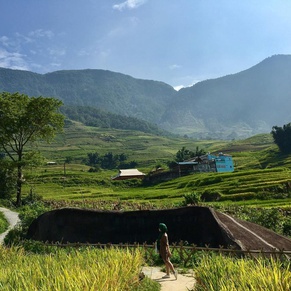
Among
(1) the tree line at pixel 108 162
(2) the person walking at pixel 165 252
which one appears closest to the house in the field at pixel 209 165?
(1) the tree line at pixel 108 162

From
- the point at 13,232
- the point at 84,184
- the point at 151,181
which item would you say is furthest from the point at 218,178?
the point at 13,232

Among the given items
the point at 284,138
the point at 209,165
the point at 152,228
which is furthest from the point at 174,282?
the point at 284,138

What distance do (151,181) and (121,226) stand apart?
7974cm

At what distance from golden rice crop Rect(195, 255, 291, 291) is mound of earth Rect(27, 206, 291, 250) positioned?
7.70 metres

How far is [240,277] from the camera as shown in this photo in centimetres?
873

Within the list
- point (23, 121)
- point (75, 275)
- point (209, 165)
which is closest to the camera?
point (75, 275)

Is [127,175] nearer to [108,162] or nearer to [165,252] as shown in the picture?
[108,162]

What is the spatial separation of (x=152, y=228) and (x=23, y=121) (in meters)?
31.6

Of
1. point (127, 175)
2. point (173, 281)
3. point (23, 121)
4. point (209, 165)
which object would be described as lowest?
point (127, 175)

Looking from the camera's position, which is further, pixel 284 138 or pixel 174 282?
pixel 284 138

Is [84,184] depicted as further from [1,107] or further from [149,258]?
[149,258]

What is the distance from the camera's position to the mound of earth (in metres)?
19.1

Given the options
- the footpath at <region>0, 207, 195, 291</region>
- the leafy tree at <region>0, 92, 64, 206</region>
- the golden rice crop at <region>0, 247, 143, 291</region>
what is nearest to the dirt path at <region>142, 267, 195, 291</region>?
the footpath at <region>0, 207, 195, 291</region>

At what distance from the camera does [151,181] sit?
10225 centimetres
